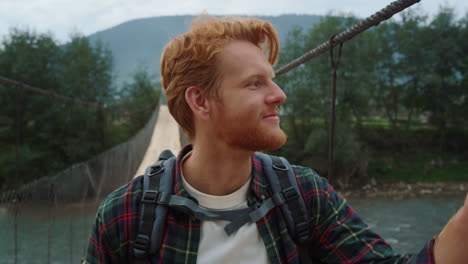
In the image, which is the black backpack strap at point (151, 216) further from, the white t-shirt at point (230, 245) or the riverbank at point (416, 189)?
the riverbank at point (416, 189)

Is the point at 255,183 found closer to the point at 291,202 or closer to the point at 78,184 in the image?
the point at 291,202

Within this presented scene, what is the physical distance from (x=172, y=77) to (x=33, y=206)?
101 inches

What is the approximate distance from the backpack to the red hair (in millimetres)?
170

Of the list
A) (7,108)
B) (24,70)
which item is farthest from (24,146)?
(24,70)

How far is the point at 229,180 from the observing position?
0.95 m

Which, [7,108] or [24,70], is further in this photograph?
[24,70]

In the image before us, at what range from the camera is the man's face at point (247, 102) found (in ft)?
2.88

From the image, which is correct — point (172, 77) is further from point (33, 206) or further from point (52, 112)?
point (52, 112)

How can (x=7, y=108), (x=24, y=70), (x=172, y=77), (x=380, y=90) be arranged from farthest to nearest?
(x=380, y=90)
(x=24, y=70)
(x=7, y=108)
(x=172, y=77)

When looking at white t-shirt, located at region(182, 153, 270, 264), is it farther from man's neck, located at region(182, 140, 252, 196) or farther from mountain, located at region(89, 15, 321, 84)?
mountain, located at region(89, 15, 321, 84)

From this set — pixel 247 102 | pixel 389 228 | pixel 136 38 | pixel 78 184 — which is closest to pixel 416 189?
pixel 389 228

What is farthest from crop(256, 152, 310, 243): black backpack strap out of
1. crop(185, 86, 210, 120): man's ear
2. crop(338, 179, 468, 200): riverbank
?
crop(338, 179, 468, 200): riverbank

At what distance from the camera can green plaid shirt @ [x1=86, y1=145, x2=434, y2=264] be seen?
869 mm

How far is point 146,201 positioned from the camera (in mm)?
877
